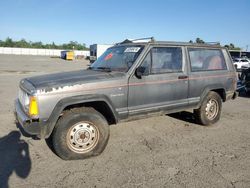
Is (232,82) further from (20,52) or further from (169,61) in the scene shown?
(20,52)

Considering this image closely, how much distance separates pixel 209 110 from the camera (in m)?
5.70

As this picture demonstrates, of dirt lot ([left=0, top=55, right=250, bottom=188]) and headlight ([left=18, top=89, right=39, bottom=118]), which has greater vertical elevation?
headlight ([left=18, top=89, right=39, bottom=118])

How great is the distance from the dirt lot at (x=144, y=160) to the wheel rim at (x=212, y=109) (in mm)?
318

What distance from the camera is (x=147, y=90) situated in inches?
172

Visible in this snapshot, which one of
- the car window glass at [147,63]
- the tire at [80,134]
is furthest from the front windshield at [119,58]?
the tire at [80,134]

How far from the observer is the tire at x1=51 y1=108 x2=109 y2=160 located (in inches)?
144

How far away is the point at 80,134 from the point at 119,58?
5.71 ft

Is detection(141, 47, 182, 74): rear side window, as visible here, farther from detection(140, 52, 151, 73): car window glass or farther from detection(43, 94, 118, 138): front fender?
detection(43, 94, 118, 138): front fender

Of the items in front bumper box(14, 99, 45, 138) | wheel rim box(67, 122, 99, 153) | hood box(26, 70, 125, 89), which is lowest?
wheel rim box(67, 122, 99, 153)

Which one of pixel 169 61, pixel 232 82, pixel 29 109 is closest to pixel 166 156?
pixel 169 61

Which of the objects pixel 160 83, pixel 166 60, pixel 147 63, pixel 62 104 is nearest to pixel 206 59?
pixel 166 60

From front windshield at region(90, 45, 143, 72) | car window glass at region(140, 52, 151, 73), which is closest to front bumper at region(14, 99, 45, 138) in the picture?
front windshield at region(90, 45, 143, 72)

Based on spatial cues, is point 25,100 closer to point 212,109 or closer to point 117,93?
point 117,93

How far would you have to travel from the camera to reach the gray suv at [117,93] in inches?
139
